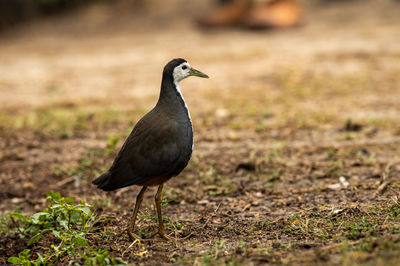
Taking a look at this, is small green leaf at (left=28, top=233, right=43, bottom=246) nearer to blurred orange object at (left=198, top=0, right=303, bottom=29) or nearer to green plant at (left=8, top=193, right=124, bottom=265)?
green plant at (left=8, top=193, right=124, bottom=265)

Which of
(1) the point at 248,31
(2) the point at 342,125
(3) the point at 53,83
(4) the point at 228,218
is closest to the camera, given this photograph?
(4) the point at 228,218

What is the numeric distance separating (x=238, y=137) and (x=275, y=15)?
24.0 ft

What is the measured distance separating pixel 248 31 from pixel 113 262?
411 inches

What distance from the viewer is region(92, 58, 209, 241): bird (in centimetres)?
377

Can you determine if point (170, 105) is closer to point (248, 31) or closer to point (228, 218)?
point (228, 218)

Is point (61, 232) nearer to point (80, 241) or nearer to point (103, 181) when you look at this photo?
point (80, 241)

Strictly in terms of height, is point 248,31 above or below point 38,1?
below

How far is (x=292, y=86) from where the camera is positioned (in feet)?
28.5

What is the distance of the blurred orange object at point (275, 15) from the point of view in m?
13.0

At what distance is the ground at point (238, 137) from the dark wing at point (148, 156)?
48 cm

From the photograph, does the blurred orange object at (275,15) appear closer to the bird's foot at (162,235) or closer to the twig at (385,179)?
the twig at (385,179)

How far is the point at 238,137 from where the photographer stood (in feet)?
21.5

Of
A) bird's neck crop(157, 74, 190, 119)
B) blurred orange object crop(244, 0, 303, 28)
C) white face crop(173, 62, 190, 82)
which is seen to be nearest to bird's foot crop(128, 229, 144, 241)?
bird's neck crop(157, 74, 190, 119)

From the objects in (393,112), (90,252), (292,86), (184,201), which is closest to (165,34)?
(292,86)
